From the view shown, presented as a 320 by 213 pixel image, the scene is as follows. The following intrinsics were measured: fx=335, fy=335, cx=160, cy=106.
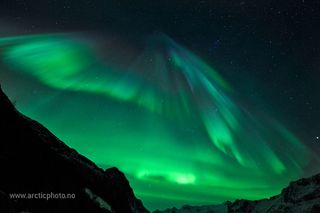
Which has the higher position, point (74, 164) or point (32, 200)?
point (74, 164)

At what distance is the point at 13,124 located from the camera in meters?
28.6

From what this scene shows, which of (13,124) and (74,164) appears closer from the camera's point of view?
(13,124)

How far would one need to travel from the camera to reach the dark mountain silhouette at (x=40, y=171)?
26.6m

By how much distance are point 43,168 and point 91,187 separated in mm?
5545

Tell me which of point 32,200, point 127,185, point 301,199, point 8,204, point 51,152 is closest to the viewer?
point 8,204

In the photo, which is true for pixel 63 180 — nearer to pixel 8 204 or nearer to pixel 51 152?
pixel 51 152

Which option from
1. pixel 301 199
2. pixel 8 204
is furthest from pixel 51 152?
pixel 301 199

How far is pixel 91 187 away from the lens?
32.6 metres

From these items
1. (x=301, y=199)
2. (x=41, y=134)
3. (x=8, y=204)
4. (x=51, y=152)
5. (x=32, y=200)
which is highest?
(x=301, y=199)

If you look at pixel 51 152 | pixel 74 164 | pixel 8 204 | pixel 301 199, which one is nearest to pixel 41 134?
pixel 51 152

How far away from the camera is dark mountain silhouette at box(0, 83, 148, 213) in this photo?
2662cm

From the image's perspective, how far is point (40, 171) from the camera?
2873cm

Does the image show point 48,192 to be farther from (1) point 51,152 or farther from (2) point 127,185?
(2) point 127,185

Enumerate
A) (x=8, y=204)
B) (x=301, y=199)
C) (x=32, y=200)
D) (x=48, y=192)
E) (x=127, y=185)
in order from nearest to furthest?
(x=8, y=204), (x=32, y=200), (x=48, y=192), (x=127, y=185), (x=301, y=199)
